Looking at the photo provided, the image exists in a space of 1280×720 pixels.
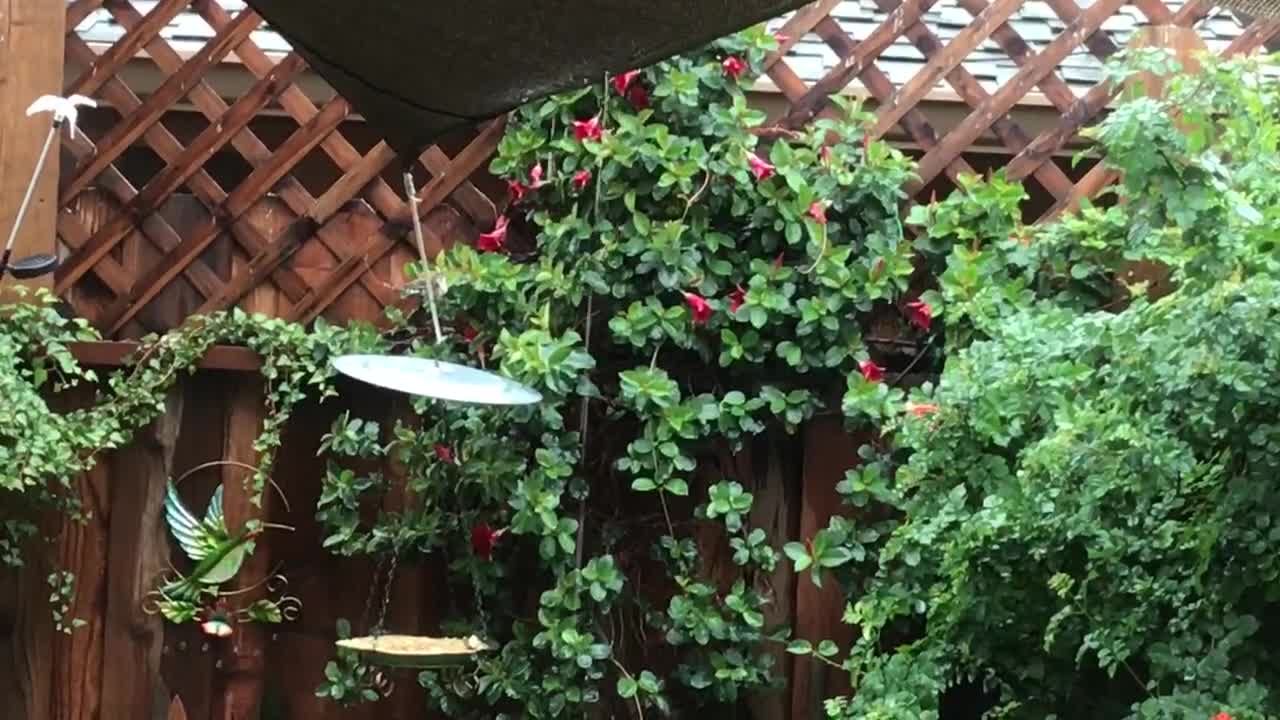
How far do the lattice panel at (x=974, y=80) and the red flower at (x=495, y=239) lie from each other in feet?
1.80

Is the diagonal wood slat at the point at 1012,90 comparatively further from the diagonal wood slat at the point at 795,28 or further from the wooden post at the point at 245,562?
the wooden post at the point at 245,562

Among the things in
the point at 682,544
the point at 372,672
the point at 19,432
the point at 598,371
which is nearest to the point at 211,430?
the point at 19,432

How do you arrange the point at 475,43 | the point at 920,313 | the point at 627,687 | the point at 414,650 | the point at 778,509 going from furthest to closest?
the point at 778,509 < the point at 920,313 < the point at 627,687 < the point at 414,650 < the point at 475,43

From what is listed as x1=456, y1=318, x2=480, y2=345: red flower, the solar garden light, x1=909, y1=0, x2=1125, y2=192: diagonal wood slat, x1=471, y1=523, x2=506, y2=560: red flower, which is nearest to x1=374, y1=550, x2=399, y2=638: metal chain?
x1=471, y1=523, x2=506, y2=560: red flower

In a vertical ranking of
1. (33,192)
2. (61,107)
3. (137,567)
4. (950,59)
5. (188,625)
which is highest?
(950,59)

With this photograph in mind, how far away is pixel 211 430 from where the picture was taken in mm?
2525

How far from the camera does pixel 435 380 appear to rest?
75.0 inches

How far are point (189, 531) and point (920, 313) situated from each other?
4.47 feet

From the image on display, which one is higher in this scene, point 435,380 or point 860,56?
point 860,56

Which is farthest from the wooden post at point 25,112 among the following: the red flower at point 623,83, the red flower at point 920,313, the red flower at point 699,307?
the red flower at point 920,313

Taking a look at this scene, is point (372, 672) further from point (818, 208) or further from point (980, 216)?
point (980, 216)

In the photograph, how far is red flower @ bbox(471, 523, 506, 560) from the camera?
236 cm

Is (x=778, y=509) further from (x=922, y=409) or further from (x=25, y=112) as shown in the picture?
(x=25, y=112)

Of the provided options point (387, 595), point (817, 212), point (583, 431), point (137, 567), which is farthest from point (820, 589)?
point (137, 567)
